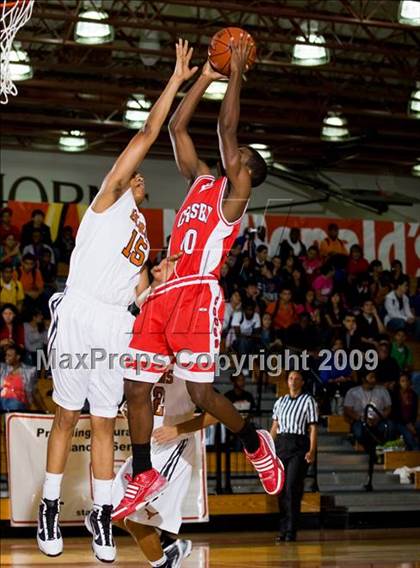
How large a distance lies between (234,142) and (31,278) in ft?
32.4

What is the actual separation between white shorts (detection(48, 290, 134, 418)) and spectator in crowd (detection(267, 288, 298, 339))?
330 inches

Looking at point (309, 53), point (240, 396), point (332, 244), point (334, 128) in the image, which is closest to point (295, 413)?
point (240, 396)

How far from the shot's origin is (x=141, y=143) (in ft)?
22.9

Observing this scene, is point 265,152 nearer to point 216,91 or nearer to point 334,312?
point 216,91

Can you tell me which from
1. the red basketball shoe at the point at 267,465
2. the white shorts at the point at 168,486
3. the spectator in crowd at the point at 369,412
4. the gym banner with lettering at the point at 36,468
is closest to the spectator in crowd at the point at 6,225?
the spectator in crowd at the point at 369,412

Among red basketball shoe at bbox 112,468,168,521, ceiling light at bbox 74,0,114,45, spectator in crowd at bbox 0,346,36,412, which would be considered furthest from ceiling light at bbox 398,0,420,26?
red basketball shoe at bbox 112,468,168,521

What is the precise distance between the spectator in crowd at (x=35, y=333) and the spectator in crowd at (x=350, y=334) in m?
4.04

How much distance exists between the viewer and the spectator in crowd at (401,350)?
16484 mm

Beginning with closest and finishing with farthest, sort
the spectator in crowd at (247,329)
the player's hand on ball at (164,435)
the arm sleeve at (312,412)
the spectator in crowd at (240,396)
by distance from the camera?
the player's hand on ball at (164,435)
the arm sleeve at (312,412)
the spectator in crowd at (240,396)
the spectator in crowd at (247,329)

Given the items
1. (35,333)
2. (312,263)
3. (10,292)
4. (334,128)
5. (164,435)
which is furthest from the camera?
(334,128)

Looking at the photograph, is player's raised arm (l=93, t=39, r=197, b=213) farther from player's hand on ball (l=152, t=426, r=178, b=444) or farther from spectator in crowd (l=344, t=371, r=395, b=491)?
spectator in crowd (l=344, t=371, r=395, b=491)

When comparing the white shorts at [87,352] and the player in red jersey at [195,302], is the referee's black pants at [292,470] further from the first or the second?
the white shorts at [87,352]

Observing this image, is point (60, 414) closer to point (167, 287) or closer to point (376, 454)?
point (167, 287)

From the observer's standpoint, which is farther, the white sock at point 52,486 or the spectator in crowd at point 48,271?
the spectator in crowd at point 48,271
